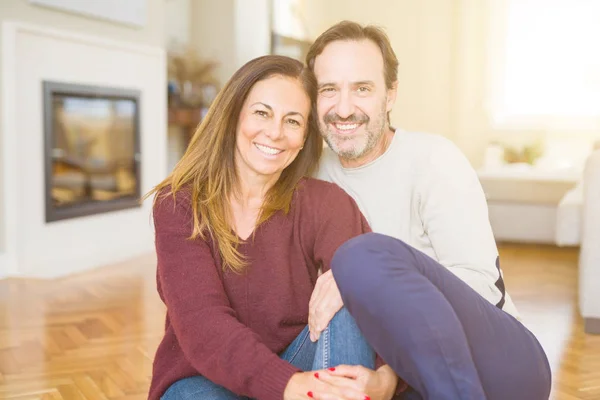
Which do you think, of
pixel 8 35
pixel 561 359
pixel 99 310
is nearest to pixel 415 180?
pixel 561 359

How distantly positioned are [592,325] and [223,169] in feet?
7.07

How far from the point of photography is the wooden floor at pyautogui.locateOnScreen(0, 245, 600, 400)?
7.59 ft

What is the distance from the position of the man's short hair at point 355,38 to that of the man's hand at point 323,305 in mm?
652

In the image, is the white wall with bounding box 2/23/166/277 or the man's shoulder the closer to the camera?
the man's shoulder

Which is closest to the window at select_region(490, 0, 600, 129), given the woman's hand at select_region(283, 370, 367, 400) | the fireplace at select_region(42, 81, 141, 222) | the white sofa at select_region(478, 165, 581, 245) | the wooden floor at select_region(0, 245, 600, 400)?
the white sofa at select_region(478, 165, 581, 245)

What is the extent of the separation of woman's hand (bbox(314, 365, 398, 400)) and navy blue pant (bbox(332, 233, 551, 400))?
52mm

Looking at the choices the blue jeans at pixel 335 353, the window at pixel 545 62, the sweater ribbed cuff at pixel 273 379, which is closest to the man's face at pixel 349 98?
the blue jeans at pixel 335 353

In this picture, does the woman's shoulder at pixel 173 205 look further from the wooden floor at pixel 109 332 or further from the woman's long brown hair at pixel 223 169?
the wooden floor at pixel 109 332

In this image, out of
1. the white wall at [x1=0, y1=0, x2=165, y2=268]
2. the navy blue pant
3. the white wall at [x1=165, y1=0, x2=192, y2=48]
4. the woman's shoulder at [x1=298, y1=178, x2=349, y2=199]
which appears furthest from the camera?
the white wall at [x1=165, y1=0, x2=192, y2=48]

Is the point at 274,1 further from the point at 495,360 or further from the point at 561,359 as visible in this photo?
the point at 495,360

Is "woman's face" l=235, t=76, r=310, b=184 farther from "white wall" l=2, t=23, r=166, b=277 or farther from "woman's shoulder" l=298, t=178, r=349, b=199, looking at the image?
"white wall" l=2, t=23, r=166, b=277

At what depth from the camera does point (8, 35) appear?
12.1ft

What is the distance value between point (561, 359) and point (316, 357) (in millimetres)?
1675

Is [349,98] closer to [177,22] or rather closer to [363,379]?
[363,379]
